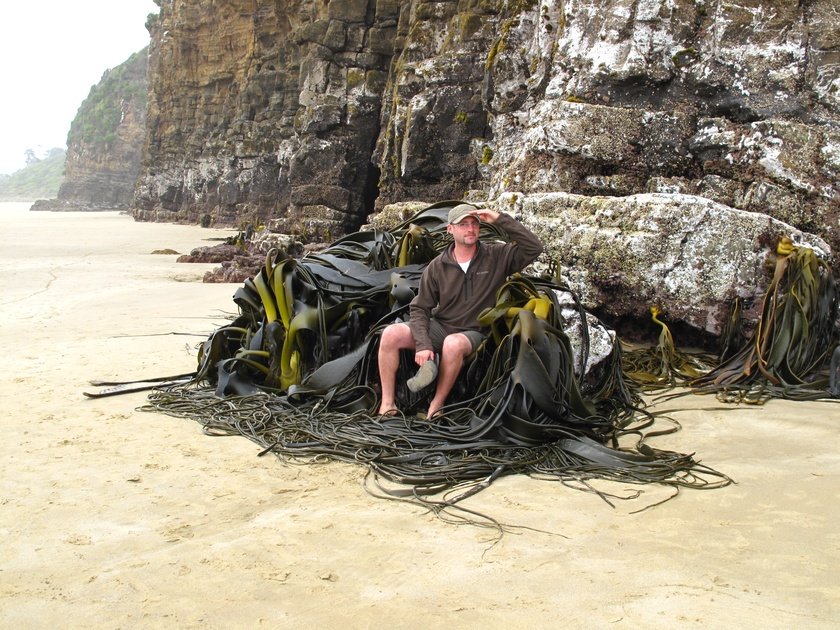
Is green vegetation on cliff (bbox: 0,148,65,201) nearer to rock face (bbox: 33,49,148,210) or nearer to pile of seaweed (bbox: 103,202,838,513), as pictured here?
rock face (bbox: 33,49,148,210)

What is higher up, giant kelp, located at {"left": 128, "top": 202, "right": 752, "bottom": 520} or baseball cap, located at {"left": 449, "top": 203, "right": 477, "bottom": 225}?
baseball cap, located at {"left": 449, "top": 203, "right": 477, "bottom": 225}

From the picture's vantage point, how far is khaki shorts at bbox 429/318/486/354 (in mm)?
4051

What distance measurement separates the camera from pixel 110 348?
6062 millimetres

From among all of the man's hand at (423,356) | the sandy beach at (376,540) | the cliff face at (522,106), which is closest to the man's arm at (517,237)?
the man's hand at (423,356)

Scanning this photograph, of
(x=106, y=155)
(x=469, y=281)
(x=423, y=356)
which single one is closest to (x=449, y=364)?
(x=423, y=356)

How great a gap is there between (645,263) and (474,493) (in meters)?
2.92

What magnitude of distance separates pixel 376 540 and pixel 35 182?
139 meters

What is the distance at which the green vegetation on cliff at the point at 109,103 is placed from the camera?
218 feet

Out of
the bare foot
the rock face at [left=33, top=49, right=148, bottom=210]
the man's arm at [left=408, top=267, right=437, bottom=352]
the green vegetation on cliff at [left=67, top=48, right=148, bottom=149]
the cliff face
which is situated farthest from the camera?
the green vegetation on cliff at [left=67, top=48, right=148, bottom=149]

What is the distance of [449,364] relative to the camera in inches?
155

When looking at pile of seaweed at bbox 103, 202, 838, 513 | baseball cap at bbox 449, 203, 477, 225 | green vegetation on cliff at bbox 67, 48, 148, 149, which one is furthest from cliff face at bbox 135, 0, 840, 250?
green vegetation on cliff at bbox 67, 48, 148, 149

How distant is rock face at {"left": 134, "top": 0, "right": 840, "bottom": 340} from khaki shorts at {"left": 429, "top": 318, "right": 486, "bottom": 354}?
1.74 metres

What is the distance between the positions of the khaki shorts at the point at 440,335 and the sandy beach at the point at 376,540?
3.29ft

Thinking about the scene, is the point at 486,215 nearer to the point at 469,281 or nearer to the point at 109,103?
the point at 469,281
